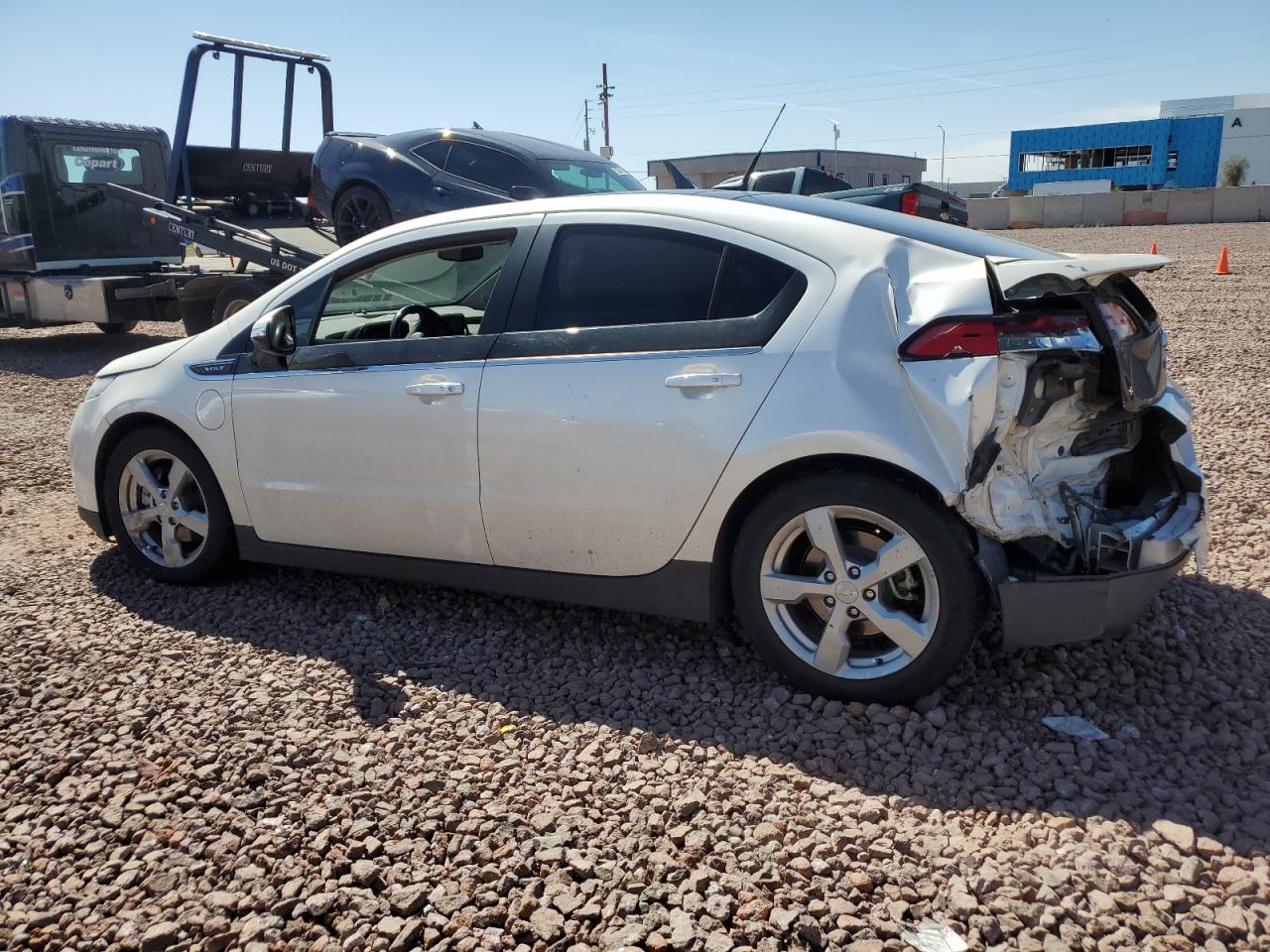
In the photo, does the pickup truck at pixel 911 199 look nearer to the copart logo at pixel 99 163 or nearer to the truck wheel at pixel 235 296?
the truck wheel at pixel 235 296

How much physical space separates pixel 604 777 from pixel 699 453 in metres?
1.10

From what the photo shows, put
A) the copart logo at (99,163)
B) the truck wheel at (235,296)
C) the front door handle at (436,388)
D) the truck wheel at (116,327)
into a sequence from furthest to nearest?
the truck wheel at (116,327)
the copart logo at (99,163)
the truck wheel at (235,296)
the front door handle at (436,388)

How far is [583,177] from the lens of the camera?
9.52 meters

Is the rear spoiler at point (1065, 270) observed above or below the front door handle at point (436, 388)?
above

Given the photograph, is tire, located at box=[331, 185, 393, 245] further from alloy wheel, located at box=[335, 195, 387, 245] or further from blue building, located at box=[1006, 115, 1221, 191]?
blue building, located at box=[1006, 115, 1221, 191]

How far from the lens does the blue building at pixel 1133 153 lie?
5850cm

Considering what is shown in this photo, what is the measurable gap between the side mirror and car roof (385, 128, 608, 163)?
550 cm

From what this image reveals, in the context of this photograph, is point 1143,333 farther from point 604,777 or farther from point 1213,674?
point 604,777

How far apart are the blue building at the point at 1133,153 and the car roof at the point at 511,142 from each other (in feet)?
193

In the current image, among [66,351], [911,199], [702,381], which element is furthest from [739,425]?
[66,351]

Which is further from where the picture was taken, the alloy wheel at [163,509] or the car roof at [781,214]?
the alloy wheel at [163,509]

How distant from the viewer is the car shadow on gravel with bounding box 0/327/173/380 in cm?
1200

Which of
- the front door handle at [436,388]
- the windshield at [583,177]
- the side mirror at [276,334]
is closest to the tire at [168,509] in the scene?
the side mirror at [276,334]

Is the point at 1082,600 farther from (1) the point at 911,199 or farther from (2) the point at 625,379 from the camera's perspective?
(1) the point at 911,199
